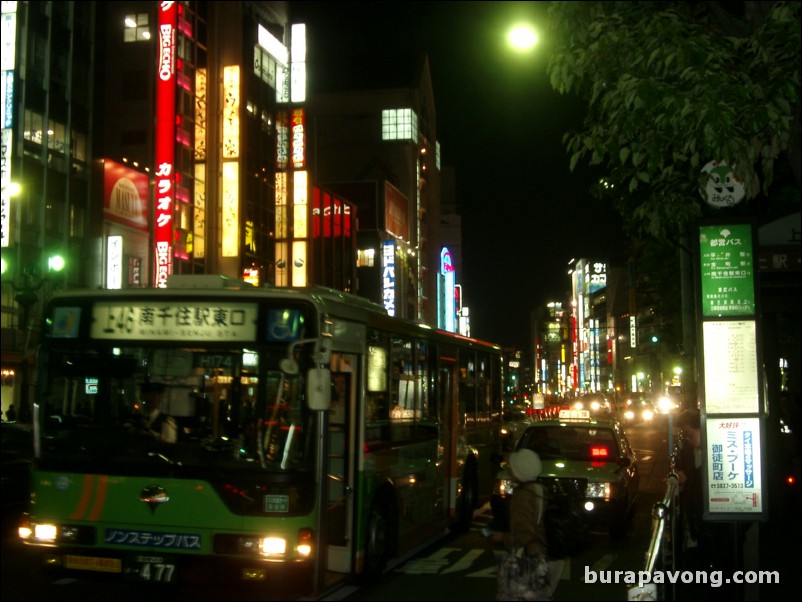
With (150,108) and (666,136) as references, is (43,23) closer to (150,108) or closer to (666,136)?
(150,108)

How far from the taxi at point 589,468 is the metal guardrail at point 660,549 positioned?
378cm

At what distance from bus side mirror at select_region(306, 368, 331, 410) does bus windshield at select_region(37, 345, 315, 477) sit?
357mm

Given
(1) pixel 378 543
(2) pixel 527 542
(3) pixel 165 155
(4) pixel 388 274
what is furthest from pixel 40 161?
(2) pixel 527 542

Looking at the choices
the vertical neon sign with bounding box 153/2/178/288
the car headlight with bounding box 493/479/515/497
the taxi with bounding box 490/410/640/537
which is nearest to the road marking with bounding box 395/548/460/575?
the taxi with bounding box 490/410/640/537

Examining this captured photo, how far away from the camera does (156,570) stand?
28.8 feet

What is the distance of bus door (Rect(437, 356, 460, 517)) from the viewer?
14.6m

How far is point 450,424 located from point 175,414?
22.5ft

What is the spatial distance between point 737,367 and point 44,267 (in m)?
31.7

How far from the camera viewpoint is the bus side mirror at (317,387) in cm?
862

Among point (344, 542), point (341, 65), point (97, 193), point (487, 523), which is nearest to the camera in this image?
point (344, 542)

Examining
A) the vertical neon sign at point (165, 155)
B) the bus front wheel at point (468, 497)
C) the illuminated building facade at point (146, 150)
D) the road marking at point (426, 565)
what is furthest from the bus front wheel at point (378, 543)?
the vertical neon sign at point (165, 155)

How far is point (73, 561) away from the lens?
29.4 ft

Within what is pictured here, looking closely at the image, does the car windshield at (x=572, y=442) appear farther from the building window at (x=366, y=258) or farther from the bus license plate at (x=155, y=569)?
the building window at (x=366, y=258)

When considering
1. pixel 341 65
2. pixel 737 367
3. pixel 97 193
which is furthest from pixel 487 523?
pixel 341 65
